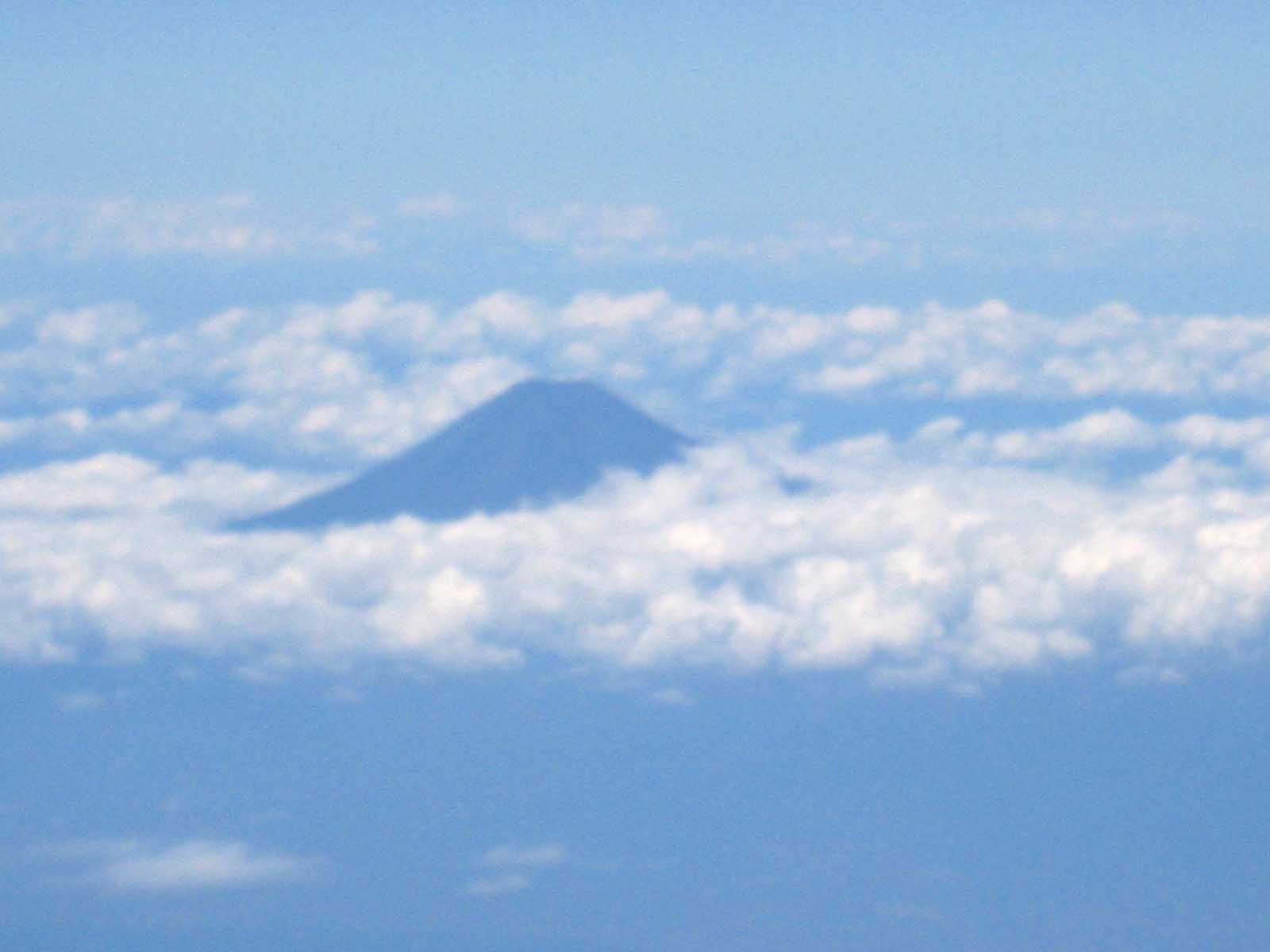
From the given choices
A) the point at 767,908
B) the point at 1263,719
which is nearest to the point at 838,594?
the point at 1263,719

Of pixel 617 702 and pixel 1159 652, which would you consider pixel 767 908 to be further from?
pixel 1159 652

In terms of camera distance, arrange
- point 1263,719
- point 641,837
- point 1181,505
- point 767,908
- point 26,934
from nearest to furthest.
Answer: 1. point 26,934
2. point 767,908
3. point 641,837
4. point 1263,719
5. point 1181,505

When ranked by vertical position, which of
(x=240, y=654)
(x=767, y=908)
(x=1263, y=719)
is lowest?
(x=767, y=908)

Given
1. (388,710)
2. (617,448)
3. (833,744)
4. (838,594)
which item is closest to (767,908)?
(833,744)

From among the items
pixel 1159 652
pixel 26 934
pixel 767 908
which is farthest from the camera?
pixel 1159 652

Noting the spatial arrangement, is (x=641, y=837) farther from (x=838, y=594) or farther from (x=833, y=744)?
(x=838, y=594)

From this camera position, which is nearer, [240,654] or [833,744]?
[833,744]

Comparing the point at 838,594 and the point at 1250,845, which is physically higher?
the point at 838,594
